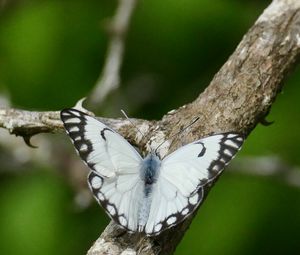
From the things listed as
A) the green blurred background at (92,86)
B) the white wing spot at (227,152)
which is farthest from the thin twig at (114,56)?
the white wing spot at (227,152)

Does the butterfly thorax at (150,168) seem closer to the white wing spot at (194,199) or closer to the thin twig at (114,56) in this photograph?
the white wing spot at (194,199)

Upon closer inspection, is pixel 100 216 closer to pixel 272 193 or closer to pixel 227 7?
pixel 272 193

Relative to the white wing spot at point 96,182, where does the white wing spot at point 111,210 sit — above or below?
below

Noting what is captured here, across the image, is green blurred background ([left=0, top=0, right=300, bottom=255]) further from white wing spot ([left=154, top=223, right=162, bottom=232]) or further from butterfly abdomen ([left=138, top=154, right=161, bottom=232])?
white wing spot ([left=154, top=223, right=162, bottom=232])

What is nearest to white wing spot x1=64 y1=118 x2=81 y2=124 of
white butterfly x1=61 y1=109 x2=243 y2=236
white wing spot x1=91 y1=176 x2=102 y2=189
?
white butterfly x1=61 y1=109 x2=243 y2=236

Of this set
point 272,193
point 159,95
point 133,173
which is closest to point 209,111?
point 133,173
